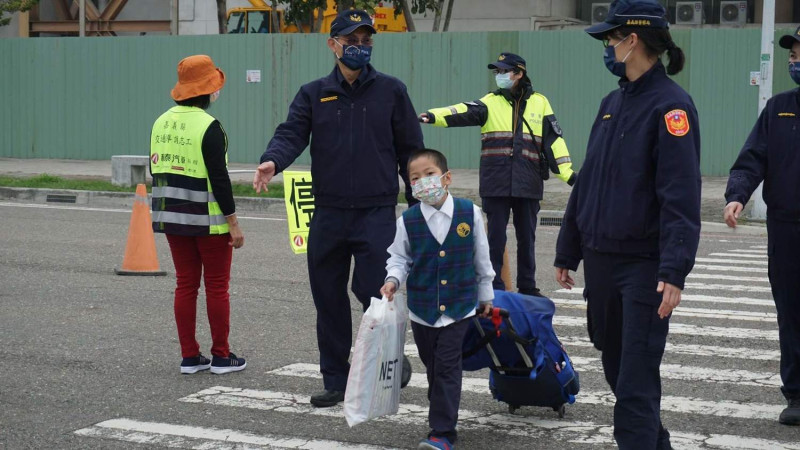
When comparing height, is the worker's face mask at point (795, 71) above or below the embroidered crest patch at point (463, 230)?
above

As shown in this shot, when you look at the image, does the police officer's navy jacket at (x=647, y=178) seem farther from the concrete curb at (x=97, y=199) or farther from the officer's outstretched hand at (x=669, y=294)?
the concrete curb at (x=97, y=199)

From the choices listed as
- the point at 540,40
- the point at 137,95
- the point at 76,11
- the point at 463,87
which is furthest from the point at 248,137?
the point at 76,11

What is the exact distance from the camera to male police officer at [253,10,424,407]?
6.57 meters

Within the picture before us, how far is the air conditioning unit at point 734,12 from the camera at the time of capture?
30031 mm

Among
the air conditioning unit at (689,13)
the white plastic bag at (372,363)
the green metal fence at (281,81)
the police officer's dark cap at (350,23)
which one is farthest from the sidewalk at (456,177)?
the white plastic bag at (372,363)

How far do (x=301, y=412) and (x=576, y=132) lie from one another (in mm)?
16521

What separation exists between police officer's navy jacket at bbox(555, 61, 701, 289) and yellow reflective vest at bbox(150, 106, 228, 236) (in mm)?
2904

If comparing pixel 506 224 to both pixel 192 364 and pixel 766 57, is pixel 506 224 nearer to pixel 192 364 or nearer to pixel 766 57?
pixel 192 364

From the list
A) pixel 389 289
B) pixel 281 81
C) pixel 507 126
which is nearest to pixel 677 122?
pixel 389 289

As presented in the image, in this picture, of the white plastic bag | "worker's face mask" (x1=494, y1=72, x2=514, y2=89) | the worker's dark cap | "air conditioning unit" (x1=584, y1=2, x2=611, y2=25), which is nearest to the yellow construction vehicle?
"air conditioning unit" (x1=584, y1=2, x2=611, y2=25)

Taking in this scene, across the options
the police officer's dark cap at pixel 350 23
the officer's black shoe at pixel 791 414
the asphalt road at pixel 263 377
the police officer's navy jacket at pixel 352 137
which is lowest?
the asphalt road at pixel 263 377

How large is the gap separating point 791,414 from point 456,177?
1582 centimetres

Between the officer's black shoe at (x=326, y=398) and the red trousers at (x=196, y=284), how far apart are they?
3.42 feet

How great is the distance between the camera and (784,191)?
6281 millimetres
